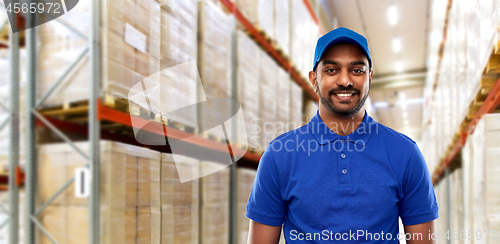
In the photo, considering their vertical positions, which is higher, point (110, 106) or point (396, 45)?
point (396, 45)

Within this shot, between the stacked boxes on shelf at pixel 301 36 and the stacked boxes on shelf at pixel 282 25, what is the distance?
0.61ft

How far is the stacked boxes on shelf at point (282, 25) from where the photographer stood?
5.11 m

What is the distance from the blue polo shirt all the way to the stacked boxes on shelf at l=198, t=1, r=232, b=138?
191 centimetres

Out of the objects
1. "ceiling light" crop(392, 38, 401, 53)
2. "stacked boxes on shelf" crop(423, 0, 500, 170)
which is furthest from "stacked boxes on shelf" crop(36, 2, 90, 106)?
"ceiling light" crop(392, 38, 401, 53)

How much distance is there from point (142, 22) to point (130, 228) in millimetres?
1439

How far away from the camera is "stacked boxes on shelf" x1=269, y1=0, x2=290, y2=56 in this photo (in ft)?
16.8

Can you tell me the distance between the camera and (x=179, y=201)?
123 inches

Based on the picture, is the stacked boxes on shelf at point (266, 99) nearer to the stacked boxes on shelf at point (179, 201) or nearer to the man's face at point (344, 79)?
the stacked boxes on shelf at point (179, 201)

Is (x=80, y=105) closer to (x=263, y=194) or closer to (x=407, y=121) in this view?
(x=263, y=194)

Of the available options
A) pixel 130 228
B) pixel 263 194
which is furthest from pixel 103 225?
pixel 263 194

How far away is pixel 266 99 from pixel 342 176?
3.28 meters

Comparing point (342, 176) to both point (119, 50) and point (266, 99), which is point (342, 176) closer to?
point (119, 50)

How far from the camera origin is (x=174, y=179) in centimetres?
306

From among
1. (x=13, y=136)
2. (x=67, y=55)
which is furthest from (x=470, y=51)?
(x=13, y=136)
